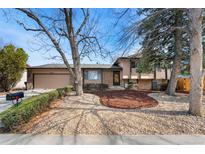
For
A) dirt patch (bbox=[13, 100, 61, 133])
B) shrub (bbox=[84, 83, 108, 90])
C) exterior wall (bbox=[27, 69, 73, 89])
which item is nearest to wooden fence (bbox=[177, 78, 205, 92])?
shrub (bbox=[84, 83, 108, 90])

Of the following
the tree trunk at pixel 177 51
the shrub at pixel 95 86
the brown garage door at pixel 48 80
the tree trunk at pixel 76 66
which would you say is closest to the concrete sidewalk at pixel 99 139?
the tree trunk at pixel 76 66

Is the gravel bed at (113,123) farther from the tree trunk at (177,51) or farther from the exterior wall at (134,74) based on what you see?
the exterior wall at (134,74)

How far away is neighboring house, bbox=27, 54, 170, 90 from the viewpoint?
18.0m

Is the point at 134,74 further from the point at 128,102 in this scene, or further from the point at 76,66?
the point at 128,102

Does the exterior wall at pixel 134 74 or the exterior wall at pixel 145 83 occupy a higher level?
the exterior wall at pixel 134 74

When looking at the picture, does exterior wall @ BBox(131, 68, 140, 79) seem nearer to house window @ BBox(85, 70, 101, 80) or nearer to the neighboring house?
the neighboring house

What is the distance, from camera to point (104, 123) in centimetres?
503

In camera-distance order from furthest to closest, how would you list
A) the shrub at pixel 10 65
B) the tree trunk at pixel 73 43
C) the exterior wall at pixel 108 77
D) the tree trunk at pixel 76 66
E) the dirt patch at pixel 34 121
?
the exterior wall at pixel 108 77, the shrub at pixel 10 65, the tree trunk at pixel 76 66, the tree trunk at pixel 73 43, the dirt patch at pixel 34 121

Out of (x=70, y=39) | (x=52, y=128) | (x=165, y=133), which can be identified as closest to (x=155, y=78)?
(x=70, y=39)

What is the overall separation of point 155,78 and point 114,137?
15.6 metres

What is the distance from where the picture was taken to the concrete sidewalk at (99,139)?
3846mm

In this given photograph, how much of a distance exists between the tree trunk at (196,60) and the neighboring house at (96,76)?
11.8 m
